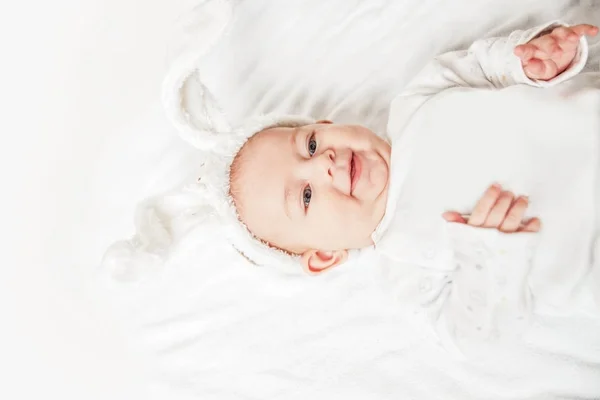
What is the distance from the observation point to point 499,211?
0.98 meters

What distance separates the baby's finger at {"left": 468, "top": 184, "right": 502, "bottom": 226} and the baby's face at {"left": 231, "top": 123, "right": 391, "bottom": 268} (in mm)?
209

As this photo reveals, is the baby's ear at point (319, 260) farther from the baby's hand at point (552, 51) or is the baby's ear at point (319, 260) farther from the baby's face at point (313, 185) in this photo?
the baby's hand at point (552, 51)

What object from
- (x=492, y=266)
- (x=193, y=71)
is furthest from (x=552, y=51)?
(x=193, y=71)

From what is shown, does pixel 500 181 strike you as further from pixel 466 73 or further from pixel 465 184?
pixel 466 73

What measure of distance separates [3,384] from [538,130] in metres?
1.20

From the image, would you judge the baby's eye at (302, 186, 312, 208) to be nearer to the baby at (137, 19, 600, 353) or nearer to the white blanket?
the baby at (137, 19, 600, 353)

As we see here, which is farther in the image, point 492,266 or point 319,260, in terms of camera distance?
point 319,260

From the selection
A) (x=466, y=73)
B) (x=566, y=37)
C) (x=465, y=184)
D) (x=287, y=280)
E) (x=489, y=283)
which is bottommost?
(x=287, y=280)

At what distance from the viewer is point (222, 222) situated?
1206mm

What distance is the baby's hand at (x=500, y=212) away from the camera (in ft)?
3.19

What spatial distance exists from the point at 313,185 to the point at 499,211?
1.04 feet

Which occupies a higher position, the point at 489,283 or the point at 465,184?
the point at 465,184

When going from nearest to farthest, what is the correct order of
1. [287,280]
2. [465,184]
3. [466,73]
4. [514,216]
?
[514,216] → [465,184] → [466,73] → [287,280]

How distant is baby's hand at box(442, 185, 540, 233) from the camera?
3.19 feet
